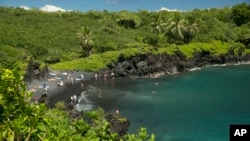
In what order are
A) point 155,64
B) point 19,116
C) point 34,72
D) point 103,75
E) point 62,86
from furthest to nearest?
point 155,64 < point 103,75 < point 34,72 < point 62,86 < point 19,116

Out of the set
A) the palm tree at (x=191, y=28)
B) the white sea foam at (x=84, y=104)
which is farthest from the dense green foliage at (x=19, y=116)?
the palm tree at (x=191, y=28)

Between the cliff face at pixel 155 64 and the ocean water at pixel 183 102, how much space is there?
11.2 feet

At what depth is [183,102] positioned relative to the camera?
219 feet

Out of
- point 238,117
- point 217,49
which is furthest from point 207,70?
point 238,117

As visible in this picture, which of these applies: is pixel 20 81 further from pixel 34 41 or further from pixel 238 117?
pixel 34 41

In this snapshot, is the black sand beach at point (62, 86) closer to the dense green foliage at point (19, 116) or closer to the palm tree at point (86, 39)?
the palm tree at point (86, 39)

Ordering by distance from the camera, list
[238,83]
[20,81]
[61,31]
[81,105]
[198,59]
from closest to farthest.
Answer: [20,81] → [81,105] → [238,83] → [198,59] → [61,31]

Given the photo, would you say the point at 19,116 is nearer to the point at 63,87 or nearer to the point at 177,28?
the point at 63,87

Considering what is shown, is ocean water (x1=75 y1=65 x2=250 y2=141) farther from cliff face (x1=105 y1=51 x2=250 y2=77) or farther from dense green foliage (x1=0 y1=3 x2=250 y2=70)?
dense green foliage (x1=0 y1=3 x2=250 y2=70)

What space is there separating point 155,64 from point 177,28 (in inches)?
822

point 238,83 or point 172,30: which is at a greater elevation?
point 172,30

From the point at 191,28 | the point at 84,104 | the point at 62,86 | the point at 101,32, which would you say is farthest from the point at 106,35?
the point at 84,104

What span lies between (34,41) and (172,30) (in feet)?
122

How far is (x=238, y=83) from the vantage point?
8462 cm
